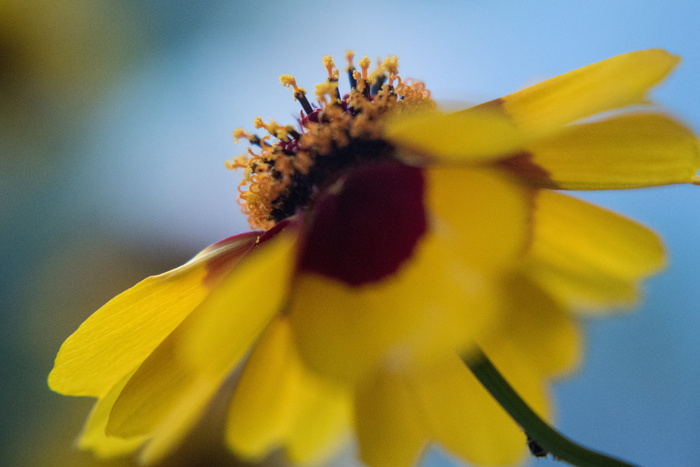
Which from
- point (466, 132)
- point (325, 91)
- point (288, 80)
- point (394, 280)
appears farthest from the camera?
point (288, 80)

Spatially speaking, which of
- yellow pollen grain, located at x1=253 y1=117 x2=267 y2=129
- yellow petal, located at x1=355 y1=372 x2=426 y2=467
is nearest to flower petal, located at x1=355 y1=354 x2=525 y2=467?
yellow petal, located at x1=355 y1=372 x2=426 y2=467

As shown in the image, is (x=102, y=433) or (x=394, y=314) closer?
(x=394, y=314)

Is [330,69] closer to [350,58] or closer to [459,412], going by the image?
[350,58]

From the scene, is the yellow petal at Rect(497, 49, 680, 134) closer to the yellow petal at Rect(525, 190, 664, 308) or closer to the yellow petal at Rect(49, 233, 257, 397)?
the yellow petal at Rect(525, 190, 664, 308)

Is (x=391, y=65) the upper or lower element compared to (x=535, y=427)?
upper

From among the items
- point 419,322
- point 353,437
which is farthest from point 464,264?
point 353,437

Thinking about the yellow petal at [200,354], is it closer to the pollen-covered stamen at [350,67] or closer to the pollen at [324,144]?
the pollen at [324,144]

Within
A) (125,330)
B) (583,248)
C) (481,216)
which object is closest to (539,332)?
(583,248)
